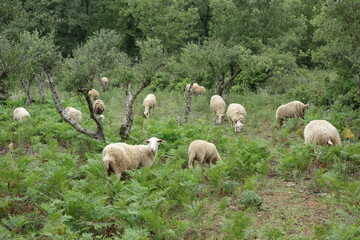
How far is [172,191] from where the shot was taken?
28.5 ft

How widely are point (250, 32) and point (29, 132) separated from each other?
1958 centimetres

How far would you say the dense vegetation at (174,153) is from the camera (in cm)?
709

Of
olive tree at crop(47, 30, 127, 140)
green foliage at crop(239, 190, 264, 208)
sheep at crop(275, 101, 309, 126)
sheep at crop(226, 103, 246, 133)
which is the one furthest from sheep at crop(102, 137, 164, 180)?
sheep at crop(275, 101, 309, 126)

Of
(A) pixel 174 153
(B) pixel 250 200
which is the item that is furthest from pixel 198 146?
(B) pixel 250 200

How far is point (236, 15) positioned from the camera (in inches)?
1125

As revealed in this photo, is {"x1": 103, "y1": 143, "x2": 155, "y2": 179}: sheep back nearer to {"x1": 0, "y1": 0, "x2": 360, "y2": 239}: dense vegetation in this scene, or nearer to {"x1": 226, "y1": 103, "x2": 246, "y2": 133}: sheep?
{"x1": 0, "y1": 0, "x2": 360, "y2": 239}: dense vegetation

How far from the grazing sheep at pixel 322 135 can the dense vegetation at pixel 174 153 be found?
47 cm

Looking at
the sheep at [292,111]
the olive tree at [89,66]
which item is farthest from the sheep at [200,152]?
the sheep at [292,111]

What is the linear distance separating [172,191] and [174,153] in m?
3.34

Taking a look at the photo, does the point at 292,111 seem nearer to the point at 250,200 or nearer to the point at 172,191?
the point at 250,200

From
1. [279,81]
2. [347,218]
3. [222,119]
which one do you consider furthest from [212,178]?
[279,81]

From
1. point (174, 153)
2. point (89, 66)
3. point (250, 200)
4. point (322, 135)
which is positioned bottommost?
point (174, 153)

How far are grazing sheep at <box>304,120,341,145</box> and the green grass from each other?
87 cm

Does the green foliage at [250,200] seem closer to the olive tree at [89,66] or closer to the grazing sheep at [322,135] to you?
the grazing sheep at [322,135]
